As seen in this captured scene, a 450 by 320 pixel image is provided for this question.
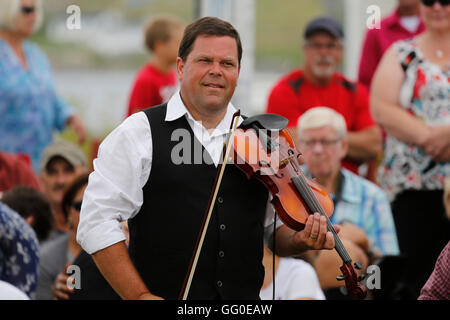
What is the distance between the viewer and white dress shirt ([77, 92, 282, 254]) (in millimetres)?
3053

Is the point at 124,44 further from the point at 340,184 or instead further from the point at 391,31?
the point at 340,184

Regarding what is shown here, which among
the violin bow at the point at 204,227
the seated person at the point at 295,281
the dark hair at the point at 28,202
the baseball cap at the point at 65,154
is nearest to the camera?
the violin bow at the point at 204,227

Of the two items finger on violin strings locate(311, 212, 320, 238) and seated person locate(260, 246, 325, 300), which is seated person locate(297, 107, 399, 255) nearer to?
seated person locate(260, 246, 325, 300)

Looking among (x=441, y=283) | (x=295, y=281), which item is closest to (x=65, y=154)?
(x=295, y=281)

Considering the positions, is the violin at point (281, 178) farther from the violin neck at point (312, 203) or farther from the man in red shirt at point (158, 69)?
the man in red shirt at point (158, 69)

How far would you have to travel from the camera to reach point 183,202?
3.13 meters

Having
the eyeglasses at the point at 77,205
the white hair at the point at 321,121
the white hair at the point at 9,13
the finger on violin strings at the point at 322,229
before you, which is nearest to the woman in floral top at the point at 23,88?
the white hair at the point at 9,13

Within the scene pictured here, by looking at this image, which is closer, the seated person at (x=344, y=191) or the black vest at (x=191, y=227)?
the black vest at (x=191, y=227)

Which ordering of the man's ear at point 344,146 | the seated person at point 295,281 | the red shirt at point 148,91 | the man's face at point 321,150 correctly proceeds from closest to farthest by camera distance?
the seated person at point 295,281
the man's face at point 321,150
the man's ear at point 344,146
the red shirt at point 148,91

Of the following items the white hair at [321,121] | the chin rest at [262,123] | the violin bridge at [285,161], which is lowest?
the white hair at [321,121]

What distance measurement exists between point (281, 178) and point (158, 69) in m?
3.73

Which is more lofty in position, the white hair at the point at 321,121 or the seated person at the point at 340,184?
the white hair at the point at 321,121

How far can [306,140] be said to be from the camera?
209 inches

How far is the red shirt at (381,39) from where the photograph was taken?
6297mm
